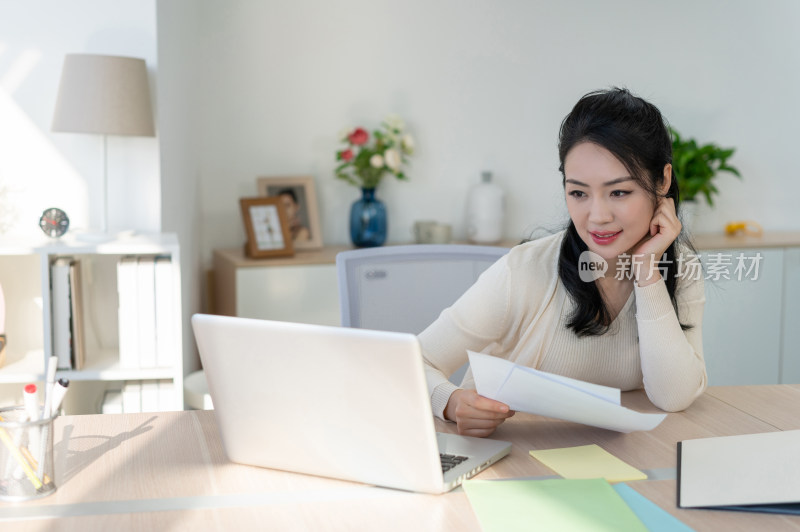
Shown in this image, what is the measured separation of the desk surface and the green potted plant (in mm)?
2375

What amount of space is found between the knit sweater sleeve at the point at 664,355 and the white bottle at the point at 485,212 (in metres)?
2.01

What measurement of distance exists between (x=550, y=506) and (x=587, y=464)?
0.56ft

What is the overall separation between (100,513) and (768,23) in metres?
3.90

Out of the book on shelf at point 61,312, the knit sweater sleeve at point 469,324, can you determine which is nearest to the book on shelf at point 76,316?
the book on shelf at point 61,312

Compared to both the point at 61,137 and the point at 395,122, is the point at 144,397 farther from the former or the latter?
the point at 395,122

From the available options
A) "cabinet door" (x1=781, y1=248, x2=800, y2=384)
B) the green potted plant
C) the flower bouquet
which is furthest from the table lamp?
"cabinet door" (x1=781, y1=248, x2=800, y2=384)

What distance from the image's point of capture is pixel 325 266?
3113 mm

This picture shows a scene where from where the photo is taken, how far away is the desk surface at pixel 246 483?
0.98 meters

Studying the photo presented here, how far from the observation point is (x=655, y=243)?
1516 millimetres

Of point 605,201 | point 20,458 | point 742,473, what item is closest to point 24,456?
point 20,458

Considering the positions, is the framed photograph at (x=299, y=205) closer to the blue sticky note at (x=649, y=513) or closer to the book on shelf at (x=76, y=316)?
the book on shelf at (x=76, y=316)

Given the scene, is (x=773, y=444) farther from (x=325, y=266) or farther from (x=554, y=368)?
(x=325, y=266)

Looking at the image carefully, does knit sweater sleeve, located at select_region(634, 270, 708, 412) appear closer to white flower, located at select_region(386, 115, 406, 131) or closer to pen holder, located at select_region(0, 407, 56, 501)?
pen holder, located at select_region(0, 407, 56, 501)

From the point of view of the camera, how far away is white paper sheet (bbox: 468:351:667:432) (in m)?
1.12
